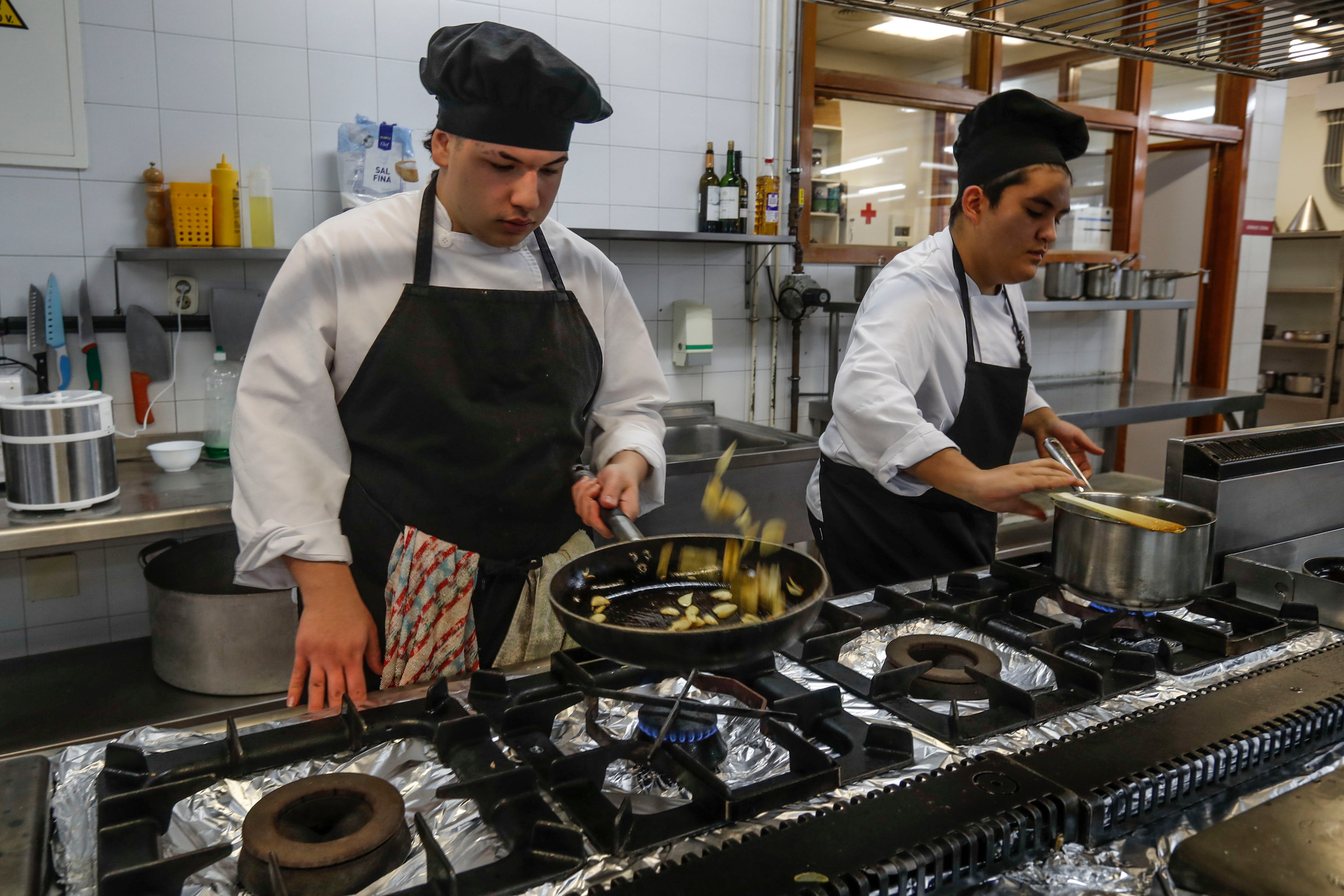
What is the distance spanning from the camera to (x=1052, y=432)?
6.50 ft

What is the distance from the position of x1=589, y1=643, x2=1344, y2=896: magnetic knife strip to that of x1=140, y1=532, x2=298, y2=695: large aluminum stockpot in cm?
169

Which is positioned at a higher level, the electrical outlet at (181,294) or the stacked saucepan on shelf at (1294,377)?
the electrical outlet at (181,294)

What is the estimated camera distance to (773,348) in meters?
3.66

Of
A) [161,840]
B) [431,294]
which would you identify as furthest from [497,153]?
[161,840]

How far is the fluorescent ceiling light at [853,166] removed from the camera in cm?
394

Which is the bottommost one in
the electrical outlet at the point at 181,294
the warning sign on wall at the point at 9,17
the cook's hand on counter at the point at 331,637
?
the cook's hand on counter at the point at 331,637

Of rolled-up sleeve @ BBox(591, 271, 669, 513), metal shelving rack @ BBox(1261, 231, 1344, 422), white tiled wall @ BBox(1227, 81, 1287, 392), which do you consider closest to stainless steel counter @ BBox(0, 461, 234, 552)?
rolled-up sleeve @ BBox(591, 271, 669, 513)

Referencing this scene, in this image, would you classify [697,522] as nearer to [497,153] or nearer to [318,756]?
[497,153]

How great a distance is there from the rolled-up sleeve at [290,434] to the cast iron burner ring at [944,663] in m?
0.75

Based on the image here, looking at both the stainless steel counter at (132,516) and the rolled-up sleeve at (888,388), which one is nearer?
the rolled-up sleeve at (888,388)

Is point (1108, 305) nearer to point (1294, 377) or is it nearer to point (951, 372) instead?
point (951, 372)

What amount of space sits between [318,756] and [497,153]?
82 centimetres

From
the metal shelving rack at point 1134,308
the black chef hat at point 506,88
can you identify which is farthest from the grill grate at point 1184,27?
the metal shelving rack at point 1134,308

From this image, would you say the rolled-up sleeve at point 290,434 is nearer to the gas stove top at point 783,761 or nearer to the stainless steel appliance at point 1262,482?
the gas stove top at point 783,761
